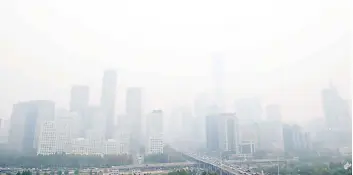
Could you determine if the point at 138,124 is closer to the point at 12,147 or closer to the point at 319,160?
the point at 12,147

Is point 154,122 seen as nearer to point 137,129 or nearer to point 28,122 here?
point 137,129

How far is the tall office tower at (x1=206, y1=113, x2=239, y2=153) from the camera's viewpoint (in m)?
10.6

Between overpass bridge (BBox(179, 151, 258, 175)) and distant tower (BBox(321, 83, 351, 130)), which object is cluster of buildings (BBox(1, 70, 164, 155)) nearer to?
overpass bridge (BBox(179, 151, 258, 175))

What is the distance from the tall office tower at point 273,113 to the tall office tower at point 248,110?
354 mm

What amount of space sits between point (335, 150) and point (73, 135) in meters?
7.54

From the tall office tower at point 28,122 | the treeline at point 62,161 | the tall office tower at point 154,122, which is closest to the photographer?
the treeline at point 62,161

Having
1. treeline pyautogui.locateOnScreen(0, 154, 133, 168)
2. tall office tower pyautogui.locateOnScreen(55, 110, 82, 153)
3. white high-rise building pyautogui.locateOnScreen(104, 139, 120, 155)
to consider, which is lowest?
treeline pyautogui.locateOnScreen(0, 154, 133, 168)

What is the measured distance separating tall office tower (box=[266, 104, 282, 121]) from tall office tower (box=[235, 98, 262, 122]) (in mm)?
354

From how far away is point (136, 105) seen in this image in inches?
482

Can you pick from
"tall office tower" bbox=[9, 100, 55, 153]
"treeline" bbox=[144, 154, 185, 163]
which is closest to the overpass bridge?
"treeline" bbox=[144, 154, 185, 163]

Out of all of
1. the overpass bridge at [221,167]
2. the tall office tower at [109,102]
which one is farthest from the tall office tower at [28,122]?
the overpass bridge at [221,167]

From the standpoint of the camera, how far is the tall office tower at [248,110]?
8781mm

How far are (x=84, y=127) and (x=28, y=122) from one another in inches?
89.0

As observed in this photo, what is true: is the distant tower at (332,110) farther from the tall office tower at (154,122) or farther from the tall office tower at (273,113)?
the tall office tower at (154,122)
